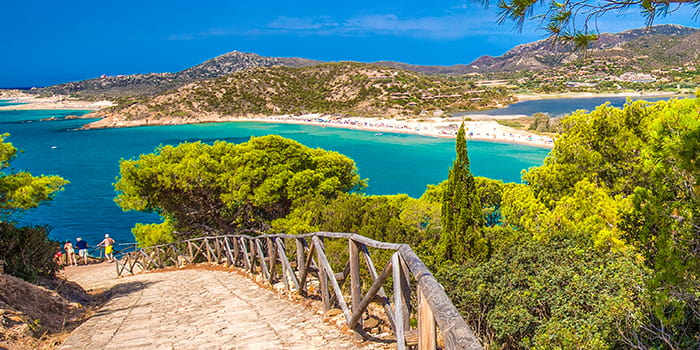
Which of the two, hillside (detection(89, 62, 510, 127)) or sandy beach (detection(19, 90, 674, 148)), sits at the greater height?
hillside (detection(89, 62, 510, 127))

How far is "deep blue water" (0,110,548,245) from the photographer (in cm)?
3231

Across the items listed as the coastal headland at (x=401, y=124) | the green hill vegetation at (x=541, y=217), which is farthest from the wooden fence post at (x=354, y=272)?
the coastal headland at (x=401, y=124)

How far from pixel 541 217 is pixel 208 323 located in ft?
31.0

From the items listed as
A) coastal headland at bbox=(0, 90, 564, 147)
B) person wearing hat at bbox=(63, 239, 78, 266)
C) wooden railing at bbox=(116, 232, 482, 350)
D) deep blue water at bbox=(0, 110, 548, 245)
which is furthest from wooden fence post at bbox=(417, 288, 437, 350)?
coastal headland at bbox=(0, 90, 564, 147)

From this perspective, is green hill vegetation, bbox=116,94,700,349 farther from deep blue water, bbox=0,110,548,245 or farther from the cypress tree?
deep blue water, bbox=0,110,548,245

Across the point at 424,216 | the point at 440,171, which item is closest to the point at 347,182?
the point at 424,216

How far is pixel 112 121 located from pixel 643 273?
102m

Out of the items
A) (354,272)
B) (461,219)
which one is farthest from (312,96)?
(354,272)

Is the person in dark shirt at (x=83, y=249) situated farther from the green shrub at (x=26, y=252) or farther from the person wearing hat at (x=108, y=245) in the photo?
the green shrub at (x=26, y=252)

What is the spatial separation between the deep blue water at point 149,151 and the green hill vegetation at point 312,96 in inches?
353

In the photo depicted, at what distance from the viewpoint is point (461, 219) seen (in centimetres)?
1021

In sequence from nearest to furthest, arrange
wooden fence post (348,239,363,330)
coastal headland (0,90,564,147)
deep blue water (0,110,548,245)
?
wooden fence post (348,239,363,330), deep blue water (0,110,548,245), coastal headland (0,90,564,147)

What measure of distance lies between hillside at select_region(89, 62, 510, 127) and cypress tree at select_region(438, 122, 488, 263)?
7430 centimetres

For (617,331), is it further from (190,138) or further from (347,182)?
(190,138)
